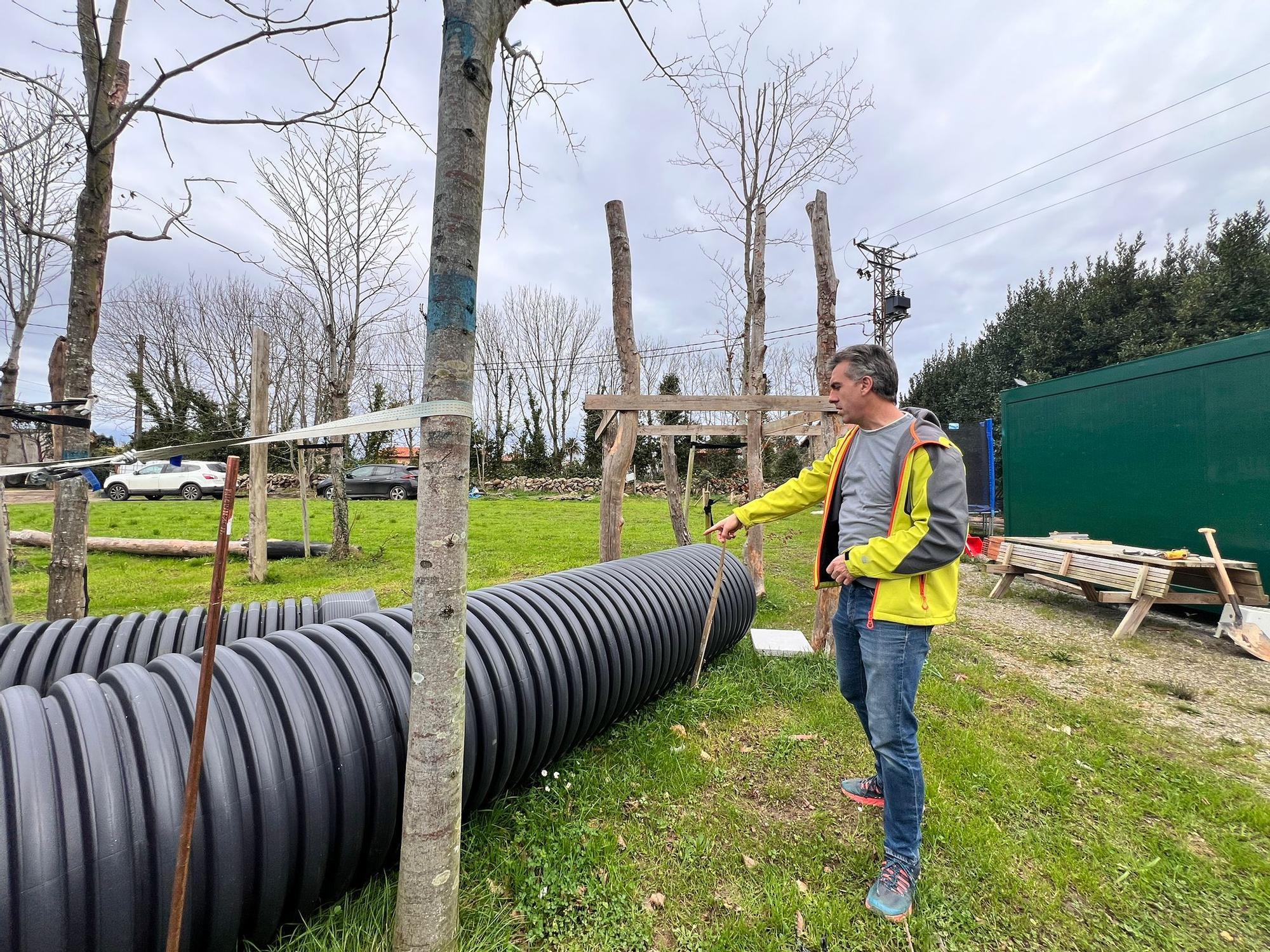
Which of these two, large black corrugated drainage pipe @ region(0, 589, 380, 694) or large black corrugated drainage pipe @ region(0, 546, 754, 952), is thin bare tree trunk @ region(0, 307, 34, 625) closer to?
large black corrugated drainage pipe @ region(0, 589, 380, 694)

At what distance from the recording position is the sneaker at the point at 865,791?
275 cm

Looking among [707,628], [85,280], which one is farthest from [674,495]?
[85,280]

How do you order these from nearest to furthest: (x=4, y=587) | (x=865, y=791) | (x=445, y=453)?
(x=445, y=453) < (x=865, y=791) < (x=4, y=587)

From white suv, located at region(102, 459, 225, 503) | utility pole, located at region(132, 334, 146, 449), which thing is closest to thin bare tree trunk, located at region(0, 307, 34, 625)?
white suv, located at region(102, 459, 225, 503)

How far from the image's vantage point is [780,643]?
15.8ft

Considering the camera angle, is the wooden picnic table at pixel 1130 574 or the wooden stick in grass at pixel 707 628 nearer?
the wooden stick in grass at pixel 707 628

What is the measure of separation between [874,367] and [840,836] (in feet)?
6.91

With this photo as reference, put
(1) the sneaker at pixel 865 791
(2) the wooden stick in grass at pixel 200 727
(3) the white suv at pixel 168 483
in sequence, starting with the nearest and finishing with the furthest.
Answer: (2) the wooden stick in grass at pixel 200 727
(1) the sneaker at pixel 865 791
(3) the white suv at pixel 168 483

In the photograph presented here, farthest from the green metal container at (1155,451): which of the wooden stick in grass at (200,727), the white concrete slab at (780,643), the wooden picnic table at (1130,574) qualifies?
the wooden stick in grass at (200,727)

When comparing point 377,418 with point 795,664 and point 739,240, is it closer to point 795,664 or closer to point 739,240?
point 795,664

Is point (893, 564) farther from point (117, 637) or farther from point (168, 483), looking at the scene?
point (168, 483)

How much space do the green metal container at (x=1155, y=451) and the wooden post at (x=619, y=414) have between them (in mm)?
6862

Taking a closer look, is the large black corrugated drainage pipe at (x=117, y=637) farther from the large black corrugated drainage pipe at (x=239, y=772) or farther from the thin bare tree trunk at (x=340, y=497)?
the thin bare tree trunk at (x=340, y=497)

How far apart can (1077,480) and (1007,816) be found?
7.95 meters
